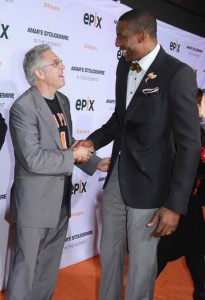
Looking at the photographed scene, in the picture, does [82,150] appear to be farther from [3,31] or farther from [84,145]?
[3,31]

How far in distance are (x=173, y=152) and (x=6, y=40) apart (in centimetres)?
137

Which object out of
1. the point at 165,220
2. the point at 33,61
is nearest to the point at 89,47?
the point at 33,61

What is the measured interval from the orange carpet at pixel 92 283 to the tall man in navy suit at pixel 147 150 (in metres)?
1.02

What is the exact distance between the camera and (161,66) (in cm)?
169

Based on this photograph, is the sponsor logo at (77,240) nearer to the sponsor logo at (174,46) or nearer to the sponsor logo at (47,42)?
the sponsor logo at (47,42)

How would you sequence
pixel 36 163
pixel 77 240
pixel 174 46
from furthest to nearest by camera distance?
pixel 174 46 → pixel 77 240 → pixel 36 163

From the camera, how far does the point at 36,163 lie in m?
1.96

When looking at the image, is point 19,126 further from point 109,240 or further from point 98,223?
point 98,223

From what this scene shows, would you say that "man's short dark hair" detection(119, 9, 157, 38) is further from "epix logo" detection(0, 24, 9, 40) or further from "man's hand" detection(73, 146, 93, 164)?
"epix logo" detection(0, 24, 9, 40)

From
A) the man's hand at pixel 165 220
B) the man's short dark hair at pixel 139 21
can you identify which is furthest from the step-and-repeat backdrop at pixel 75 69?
the man's hand at pixel 165 220

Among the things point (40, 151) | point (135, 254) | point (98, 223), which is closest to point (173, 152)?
point (135, 254)

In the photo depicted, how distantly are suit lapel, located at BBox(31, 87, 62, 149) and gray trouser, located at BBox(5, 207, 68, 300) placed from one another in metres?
0.46

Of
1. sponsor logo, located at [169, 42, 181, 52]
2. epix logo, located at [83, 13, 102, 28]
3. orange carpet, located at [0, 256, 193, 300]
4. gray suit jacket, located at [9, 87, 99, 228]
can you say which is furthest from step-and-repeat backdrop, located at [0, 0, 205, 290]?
gray suit jacket, located at [9, 87, 99, 228]

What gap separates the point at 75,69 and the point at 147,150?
1.50 metres
